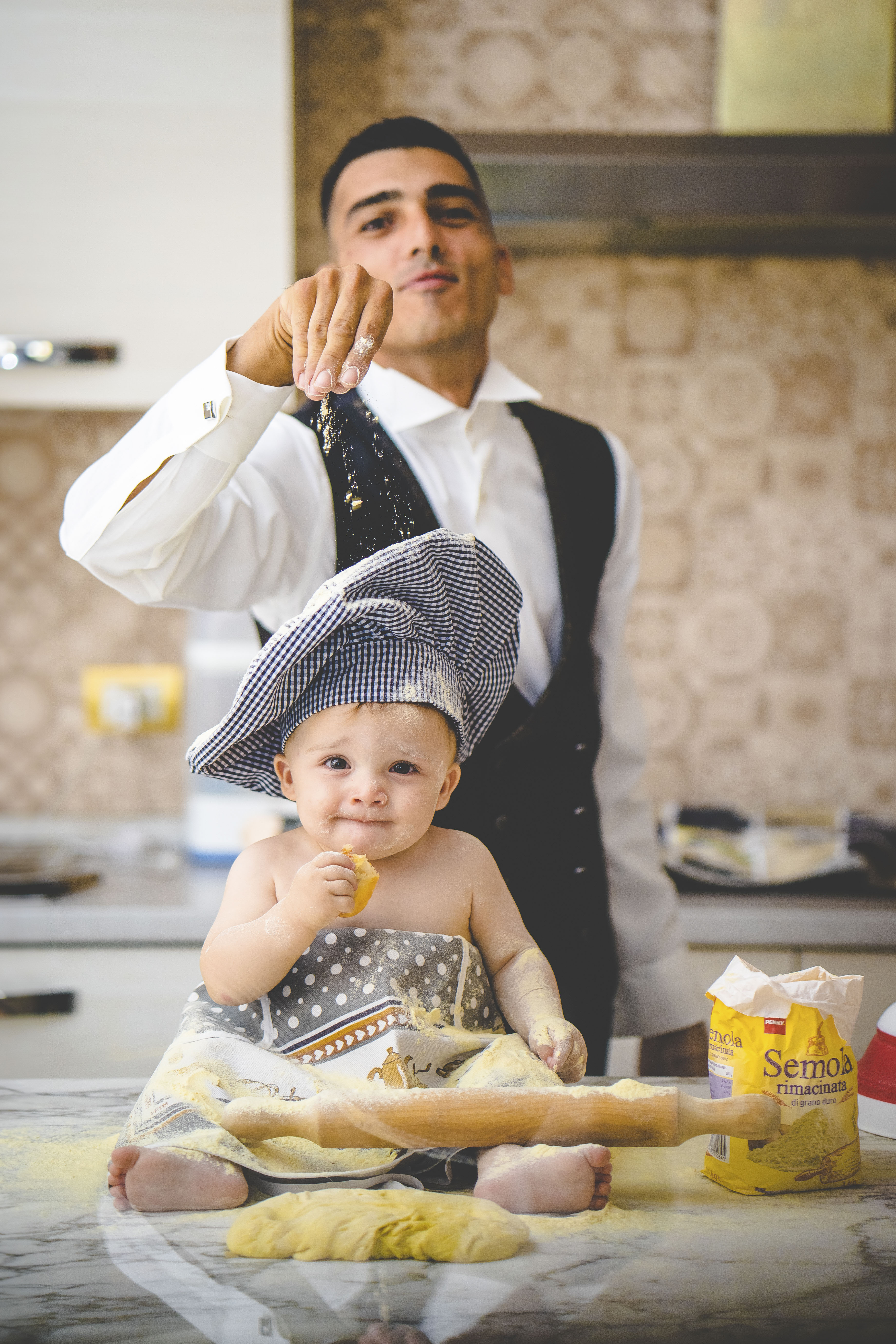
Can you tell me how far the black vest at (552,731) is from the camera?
0.79 m

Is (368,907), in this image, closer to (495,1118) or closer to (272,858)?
(272,858)

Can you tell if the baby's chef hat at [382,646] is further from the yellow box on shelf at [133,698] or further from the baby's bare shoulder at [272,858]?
the yellow box on shelf at [133,698]

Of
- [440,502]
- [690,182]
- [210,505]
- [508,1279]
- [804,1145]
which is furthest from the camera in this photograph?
[690,182]

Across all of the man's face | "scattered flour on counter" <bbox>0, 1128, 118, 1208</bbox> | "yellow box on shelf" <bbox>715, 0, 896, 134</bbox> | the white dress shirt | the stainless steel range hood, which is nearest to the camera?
"scattered flour on counter" <bbox>0, 1128, 118, 1208</bbox>

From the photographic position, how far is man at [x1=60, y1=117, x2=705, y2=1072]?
2.40 feet

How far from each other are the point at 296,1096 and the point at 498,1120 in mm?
114

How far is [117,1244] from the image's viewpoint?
46cm

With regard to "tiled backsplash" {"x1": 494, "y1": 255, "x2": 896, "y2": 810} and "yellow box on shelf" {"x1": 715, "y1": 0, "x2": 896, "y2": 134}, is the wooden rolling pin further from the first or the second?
"yellow box on shelf" {"x1": 715, "y1": 0, "x2": 896, "y2": 134}

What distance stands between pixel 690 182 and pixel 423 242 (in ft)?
2.90

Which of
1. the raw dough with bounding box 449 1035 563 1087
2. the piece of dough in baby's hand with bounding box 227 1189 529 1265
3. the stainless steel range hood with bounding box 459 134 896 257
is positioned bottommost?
the piece of dough in baby's hand with bounding box 227 1189 529 1265

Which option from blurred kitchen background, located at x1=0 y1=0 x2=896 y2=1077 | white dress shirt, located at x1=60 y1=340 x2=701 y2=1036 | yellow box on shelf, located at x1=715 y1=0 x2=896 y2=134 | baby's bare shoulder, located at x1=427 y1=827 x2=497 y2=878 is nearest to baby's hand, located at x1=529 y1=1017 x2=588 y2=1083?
baby's bare shoulder, located at x1=427 y1=827 x2=497 y2=878

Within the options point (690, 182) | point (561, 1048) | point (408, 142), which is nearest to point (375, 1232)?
point (561, 1048)

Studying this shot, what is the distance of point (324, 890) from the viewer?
1.84 feet

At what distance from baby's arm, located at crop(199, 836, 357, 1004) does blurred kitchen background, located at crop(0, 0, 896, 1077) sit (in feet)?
3.18
